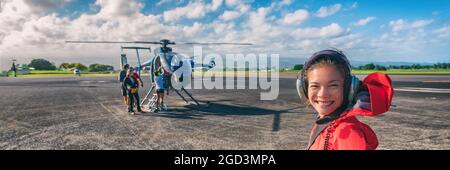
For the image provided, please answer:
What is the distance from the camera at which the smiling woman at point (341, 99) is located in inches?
67.0

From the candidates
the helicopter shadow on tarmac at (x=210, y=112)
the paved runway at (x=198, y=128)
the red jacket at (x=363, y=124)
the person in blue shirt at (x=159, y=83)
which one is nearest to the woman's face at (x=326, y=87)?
the red jacket at (x=363, y=124)

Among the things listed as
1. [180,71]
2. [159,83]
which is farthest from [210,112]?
[159,83]

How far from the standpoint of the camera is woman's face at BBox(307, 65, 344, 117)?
185 cm

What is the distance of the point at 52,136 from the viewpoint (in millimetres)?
7957

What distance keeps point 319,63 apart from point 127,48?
1396cm

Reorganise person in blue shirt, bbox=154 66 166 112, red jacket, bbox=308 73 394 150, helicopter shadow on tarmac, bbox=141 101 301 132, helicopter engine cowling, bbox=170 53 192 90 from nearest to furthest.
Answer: red jacket, bbox=308 73 394 150
helicopter shadow on tarmac, bbox=141 101 301 132
person in blue shirt, bbox=154 66 166 112
helicopter engine cowling, bbox=170 53 192 90

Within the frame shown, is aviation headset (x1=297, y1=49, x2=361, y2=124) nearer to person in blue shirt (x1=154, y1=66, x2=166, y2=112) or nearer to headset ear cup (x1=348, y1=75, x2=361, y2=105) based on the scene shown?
headset ear cup (x1=348, y1=75, x2=361, y2=105)

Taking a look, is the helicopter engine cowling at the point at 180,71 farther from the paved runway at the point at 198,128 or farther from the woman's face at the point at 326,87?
the woman's face at the point at 326,87

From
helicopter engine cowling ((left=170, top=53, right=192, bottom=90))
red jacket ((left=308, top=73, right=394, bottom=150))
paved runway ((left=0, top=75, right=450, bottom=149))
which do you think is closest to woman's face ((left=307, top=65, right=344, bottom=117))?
red jacket ((left=308, top=73, right=394, bottom=150))

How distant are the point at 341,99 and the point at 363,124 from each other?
24 centimetres

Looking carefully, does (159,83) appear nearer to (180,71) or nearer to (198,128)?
(180,71)
